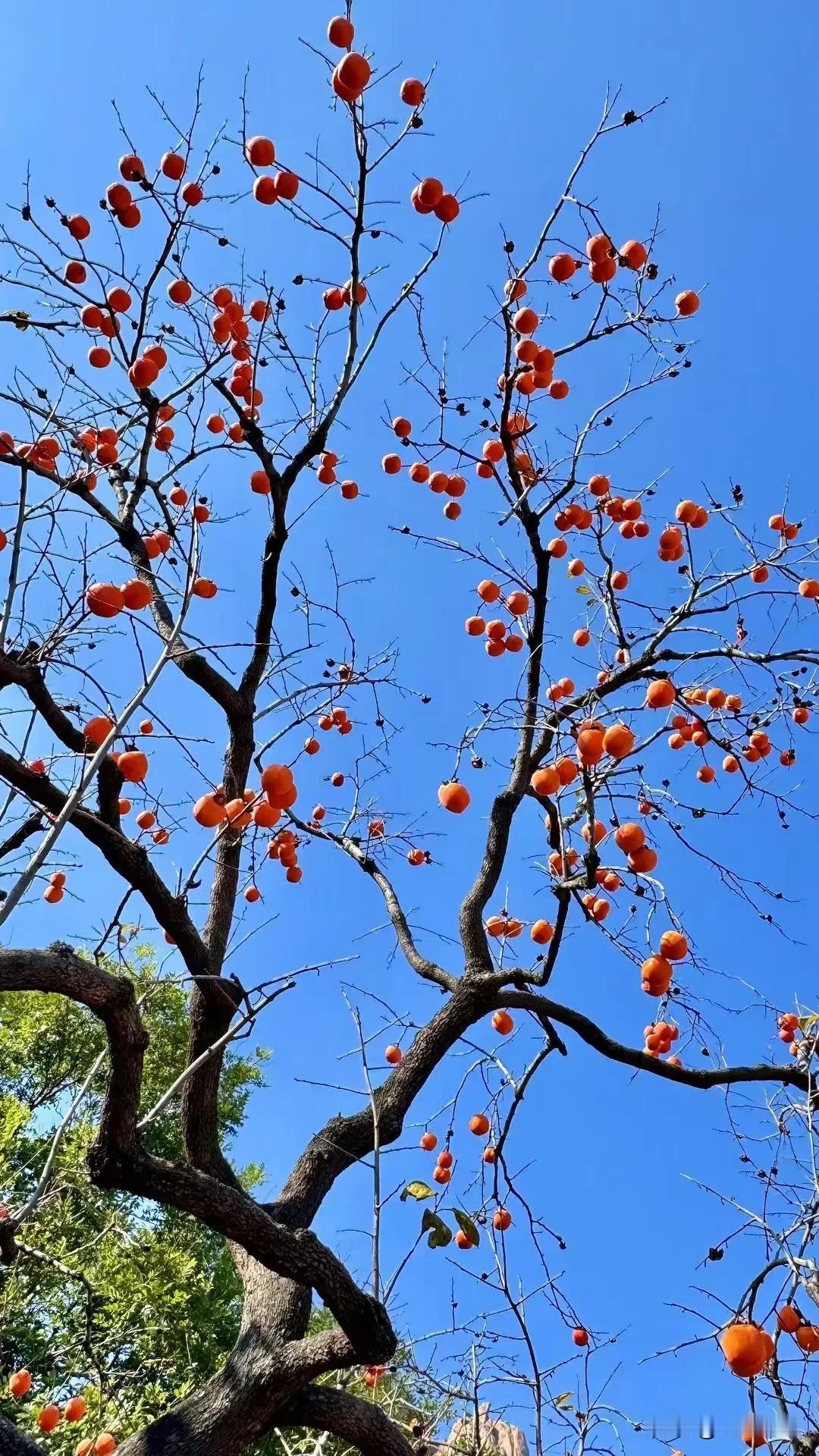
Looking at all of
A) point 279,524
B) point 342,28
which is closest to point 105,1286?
point 279,524

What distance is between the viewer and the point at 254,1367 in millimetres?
2439

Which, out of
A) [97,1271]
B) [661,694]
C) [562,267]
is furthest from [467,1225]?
[97,1271]

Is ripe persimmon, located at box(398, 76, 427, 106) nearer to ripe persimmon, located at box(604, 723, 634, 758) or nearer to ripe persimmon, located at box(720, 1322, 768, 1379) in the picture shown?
ripe persimmon, located at box(604, 723, 634, 758)

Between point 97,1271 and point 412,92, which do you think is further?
point 97,1271

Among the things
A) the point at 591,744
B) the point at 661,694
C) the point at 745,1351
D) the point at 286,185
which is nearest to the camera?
the point at 745,1351

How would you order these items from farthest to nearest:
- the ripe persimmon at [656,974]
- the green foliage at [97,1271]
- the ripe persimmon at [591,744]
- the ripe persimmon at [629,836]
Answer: the green foliage at [97,1271] → the ripe persimmon at [656,974] → the ripe persimmon at [629,836] → the ripe persimmon at [591,744]

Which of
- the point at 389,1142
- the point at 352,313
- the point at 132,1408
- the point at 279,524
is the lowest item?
the point at 132,1408

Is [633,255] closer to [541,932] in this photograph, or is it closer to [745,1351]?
[541,932]

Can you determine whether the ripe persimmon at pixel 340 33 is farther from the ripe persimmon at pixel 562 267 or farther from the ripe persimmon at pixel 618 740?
the ripe persimmon at pixel 618 740

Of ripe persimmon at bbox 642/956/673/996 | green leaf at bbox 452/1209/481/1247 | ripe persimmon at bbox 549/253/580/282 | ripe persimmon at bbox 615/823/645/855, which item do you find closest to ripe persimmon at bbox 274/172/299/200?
ripe persimmon at bbox 549/253/580/282

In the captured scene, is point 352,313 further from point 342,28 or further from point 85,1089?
point 85,1089

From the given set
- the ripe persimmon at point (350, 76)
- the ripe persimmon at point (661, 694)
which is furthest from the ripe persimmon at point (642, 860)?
the ripe persimmon at point (350, 76)

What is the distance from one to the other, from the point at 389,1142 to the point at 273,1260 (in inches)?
22.4

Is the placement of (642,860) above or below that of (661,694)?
below
